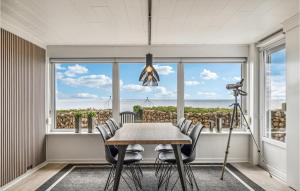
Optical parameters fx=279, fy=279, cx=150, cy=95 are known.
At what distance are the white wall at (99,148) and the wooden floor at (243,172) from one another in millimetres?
291

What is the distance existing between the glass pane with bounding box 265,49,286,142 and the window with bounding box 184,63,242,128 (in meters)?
0.85

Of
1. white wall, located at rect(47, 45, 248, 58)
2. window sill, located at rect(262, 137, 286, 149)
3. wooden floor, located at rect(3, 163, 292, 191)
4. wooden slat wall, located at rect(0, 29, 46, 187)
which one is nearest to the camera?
wooden slat wall, located at rect(0, 29, 46, 187)

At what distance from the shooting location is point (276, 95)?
4754 millimetres

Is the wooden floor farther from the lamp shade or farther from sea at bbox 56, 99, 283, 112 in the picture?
the lamp shade

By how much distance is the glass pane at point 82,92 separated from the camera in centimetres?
581

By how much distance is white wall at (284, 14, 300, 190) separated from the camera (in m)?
3.67

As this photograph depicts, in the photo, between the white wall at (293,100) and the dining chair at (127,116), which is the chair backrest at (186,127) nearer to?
the white wall at (293,100)

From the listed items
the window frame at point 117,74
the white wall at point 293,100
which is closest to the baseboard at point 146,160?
the window frame at point 117,74

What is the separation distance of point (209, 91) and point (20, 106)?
3.63 metres

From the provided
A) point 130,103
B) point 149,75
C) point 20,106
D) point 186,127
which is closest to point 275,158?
point 186,127

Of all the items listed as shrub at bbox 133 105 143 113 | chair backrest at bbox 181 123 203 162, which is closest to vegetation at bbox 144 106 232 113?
shrub at bbox 133 105 143 113

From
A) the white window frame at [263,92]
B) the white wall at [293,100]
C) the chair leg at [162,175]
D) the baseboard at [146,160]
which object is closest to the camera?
the white wall at [293,100]

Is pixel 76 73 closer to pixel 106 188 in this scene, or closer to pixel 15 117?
pixel 15 117

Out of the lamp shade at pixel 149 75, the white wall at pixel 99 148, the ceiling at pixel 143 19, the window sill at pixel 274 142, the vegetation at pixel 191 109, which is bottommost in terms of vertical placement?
the white wall at pixel 99 148
